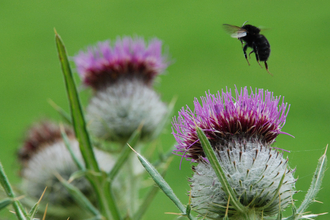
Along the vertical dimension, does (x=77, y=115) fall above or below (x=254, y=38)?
below

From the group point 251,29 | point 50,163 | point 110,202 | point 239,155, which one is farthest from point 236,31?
point 50,163

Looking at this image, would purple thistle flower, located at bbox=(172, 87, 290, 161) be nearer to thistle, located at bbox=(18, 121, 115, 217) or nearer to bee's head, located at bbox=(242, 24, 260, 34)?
bee's head, located at bbox=(242, 24, 260, 34)

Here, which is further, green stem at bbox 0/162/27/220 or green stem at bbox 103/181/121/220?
green stem at bbox 103/181/121/220

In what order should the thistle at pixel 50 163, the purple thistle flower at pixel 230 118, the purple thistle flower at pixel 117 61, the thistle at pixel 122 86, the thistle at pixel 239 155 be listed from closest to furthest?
the thistle at pixel 239 155 < the purple thistle flower at pixel 230 118 < the thistle at pixel 50 163 < the thistle at pixel 122 86 < the purple thistle flower at pixel 117 61

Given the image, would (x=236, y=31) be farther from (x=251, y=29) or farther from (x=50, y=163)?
(x=50, y=163)

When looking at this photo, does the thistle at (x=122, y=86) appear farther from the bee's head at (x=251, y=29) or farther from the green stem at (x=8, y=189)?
the green stem at (x=8, y=189)

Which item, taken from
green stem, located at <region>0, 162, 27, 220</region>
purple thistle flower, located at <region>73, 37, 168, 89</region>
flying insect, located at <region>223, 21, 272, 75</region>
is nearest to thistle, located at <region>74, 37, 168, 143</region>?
purple thistle flower, located at <region>73, 37, 168, 89</region>

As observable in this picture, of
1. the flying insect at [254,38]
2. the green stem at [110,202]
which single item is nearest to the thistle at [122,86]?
the green stem at [110,202]
